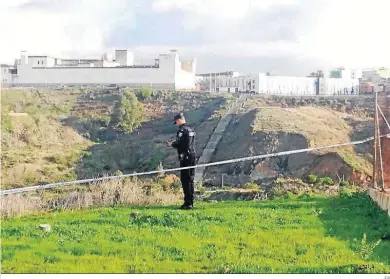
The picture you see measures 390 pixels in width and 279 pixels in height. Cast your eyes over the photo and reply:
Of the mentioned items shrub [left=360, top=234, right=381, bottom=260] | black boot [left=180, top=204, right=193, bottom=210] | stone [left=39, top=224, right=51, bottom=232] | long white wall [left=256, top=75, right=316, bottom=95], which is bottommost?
black boot [left=180, top=204, right=193, bottom=210]

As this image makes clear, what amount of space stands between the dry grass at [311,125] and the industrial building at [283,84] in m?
29.3

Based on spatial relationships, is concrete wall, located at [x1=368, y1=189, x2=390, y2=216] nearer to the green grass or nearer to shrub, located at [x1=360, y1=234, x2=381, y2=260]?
the green grass

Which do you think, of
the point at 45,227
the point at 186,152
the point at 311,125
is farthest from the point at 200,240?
the point at 311,125

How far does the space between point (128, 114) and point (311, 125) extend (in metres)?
19.4

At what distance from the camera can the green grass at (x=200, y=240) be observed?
5.50 m

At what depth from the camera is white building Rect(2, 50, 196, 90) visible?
2756 inches

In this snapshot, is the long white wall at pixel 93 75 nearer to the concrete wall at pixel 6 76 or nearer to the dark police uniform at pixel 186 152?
the concrete wall at pixel 6 76

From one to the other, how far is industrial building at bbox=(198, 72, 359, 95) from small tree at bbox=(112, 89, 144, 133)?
2136 centimetres

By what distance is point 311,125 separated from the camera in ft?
135

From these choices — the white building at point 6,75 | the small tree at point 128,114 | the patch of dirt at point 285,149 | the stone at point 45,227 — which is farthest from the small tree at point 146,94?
the stone at point 45,227

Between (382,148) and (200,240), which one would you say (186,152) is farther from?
(382,148)

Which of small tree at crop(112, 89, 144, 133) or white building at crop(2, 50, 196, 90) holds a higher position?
white building at crop(2, 50, 196, 90)

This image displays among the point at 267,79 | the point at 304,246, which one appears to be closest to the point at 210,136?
the point at 267,79

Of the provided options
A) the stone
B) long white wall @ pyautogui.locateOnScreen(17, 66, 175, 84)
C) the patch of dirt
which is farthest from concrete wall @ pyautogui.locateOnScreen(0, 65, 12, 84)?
the stone
